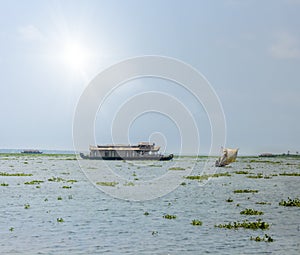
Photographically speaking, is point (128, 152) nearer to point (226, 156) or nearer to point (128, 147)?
Result: point (128, 147)

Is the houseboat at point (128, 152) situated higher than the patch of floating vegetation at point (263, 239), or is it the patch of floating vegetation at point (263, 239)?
the houseboat at point (128, 152)

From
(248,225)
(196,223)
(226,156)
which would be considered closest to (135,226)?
(196,223)

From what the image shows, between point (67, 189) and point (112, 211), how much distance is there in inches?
707

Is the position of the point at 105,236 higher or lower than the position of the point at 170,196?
lower

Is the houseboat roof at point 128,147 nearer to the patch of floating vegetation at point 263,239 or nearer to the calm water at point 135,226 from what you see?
the calm water at point 135,226

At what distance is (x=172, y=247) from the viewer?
21766 millimetres

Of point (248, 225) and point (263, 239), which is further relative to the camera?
point (248, 225)

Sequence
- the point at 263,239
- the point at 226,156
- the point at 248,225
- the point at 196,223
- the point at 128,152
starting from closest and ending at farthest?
the point at 263,239 → the point at 248,225 → the point at 196,223 → the point at 226,156 → the point at 128,152

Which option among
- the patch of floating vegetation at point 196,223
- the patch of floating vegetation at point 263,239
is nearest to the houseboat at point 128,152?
the patch of floating vegetation at point 196,223

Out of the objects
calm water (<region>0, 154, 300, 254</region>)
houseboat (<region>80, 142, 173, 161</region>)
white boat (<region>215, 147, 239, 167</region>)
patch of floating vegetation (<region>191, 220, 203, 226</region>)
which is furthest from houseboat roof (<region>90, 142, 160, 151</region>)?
patch of floating vegetation (<region>191, 220, 203, 226</region>)

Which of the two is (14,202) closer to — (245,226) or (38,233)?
(38,233)

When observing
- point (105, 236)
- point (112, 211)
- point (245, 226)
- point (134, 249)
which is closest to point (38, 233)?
point (105, 236)

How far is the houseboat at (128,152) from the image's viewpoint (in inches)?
5699

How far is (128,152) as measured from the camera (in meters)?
148
